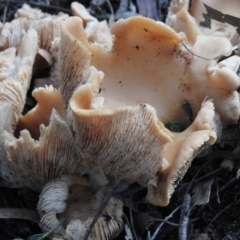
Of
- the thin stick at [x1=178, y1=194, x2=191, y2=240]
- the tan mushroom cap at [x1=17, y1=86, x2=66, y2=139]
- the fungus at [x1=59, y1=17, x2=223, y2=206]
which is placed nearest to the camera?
the fungus at [x1=59, y1=17, x2=223, y2=206]

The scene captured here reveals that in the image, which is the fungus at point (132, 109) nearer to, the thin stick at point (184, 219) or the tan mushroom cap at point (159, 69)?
the tan mushroom cap at point (159, 69)

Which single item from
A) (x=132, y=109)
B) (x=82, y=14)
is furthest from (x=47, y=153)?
(x=82, y=14)

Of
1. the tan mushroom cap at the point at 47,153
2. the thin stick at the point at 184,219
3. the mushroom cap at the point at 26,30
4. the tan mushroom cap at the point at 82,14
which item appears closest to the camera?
the tan mushroom cap at the point at 47,153

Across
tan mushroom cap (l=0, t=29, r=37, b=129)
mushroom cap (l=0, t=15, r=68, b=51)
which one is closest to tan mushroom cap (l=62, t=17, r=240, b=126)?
tan mushroom cap (l=0, t=29, r=37, b=129)

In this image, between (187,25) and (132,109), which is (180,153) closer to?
(132,109)

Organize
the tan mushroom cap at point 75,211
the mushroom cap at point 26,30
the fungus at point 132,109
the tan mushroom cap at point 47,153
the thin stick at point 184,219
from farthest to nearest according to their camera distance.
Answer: the mushroom cap at point 26,30 < the thin stick at point 184,219 < the tan mushroom cap at point 75,211 < the tan mushroom cap at point 47,153 < the fungus at point 132,109

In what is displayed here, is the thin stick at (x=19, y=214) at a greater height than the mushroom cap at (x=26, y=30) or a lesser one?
lesser

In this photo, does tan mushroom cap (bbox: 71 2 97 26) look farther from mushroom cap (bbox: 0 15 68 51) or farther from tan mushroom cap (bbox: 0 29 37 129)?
tan mushroom cap (bbox: 0 29 37 129)

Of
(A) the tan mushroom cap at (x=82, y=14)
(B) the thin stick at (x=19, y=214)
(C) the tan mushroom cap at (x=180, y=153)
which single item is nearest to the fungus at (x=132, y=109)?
(C) the tan mushroom cap at (x=180, y=153)
